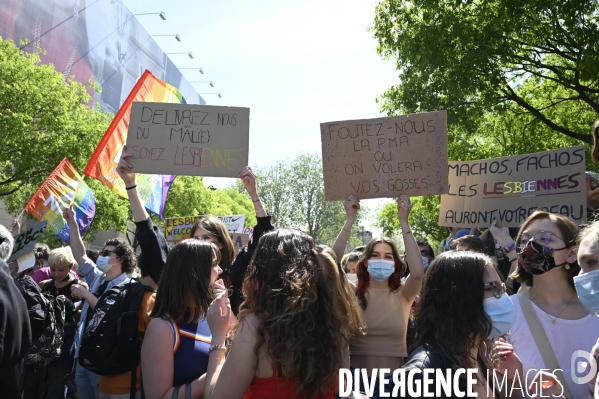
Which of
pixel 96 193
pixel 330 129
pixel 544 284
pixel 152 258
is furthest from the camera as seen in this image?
pixel 96 193

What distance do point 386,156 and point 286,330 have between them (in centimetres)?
283

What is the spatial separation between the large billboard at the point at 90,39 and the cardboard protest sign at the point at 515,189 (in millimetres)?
33091

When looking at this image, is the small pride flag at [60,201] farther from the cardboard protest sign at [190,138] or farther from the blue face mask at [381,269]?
the blue face mask at [381,269]

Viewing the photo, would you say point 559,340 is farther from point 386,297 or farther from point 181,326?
point 181,326

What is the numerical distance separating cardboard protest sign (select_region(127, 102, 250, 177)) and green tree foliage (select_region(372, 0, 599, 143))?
869 cm

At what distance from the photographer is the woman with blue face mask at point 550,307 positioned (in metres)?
3.10

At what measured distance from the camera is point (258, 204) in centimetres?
446

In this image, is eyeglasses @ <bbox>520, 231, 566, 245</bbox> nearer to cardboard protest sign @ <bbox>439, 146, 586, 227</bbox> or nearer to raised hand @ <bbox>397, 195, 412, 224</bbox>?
raised hand @ <bbox>397, 195, 412, 224</bbox>

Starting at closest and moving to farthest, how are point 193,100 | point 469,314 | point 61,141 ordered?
point 469,314 < point 61,141 < point 193,100

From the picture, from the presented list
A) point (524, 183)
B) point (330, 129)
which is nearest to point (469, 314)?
point (330, 129)

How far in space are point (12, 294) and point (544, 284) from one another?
2857mm

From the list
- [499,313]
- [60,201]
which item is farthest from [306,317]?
[60,201]

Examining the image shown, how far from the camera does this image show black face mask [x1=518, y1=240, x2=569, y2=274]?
3.40m

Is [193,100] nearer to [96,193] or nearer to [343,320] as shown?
[96,193]
